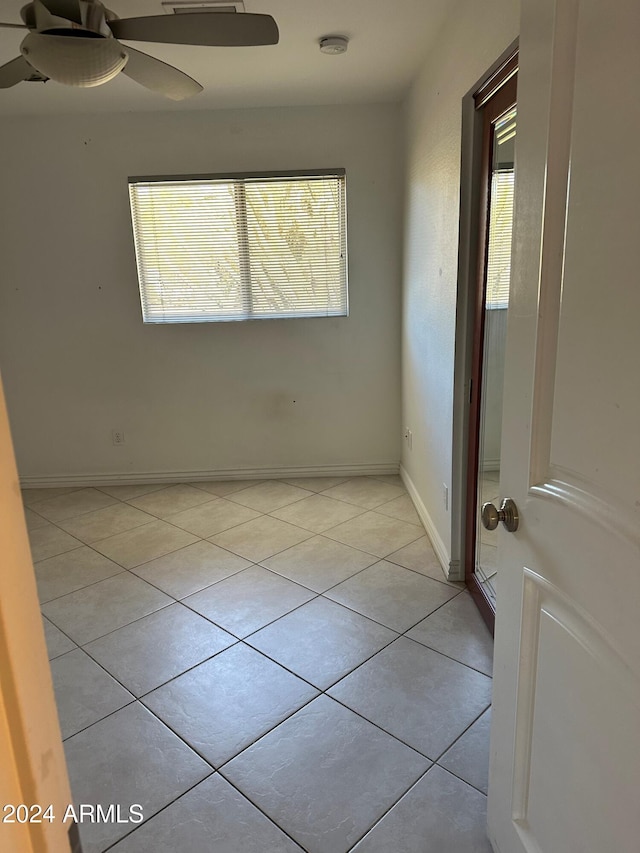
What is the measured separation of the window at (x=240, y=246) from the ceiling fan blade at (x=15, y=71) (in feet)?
5.19

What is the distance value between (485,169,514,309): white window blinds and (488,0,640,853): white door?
3.40 ft

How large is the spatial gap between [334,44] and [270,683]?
2783mm

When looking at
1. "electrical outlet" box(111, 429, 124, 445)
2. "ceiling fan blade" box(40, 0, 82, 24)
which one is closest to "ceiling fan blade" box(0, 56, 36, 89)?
"ceiling fan blade" box(40, 0, 82, 24)

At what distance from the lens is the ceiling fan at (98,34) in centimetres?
161

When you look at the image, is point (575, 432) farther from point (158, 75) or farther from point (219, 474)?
point (219, 474)

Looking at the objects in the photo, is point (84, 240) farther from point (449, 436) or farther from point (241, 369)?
point (449, 436)

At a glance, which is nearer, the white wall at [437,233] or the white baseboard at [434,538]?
the white wall at [437,233]

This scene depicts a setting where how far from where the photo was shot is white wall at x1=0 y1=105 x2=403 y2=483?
3.59 m

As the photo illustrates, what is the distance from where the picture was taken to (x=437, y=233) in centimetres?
265

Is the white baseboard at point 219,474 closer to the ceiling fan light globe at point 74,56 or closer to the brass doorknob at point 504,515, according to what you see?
the ceiling fan light globe at point 74,56

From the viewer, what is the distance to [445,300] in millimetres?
2523

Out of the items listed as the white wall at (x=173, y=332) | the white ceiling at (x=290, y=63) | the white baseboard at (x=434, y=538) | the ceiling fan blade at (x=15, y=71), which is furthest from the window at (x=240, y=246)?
the ceiling fan blade at (x=15, y=71)

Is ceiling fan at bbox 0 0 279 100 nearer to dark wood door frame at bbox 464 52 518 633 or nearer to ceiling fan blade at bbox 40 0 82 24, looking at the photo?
ceiling fan blade at bbox 40 0 82 24

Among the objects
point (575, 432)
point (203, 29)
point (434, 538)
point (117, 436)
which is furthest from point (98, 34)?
point (117, 436)
